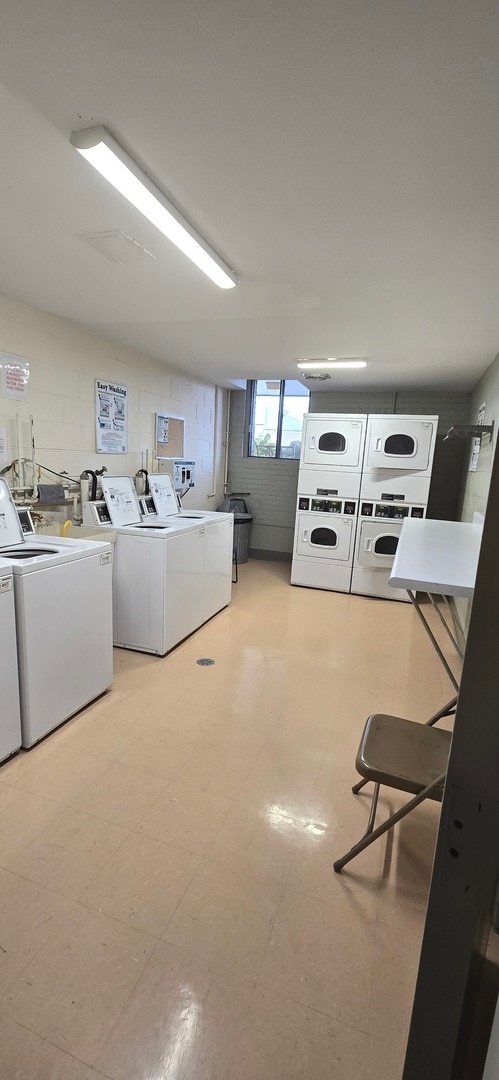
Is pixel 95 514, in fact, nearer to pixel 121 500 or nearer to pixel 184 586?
pixel 121 500

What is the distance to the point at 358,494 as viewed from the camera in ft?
16.4

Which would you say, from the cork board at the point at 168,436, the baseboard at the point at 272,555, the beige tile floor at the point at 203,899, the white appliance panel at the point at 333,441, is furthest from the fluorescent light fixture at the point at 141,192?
the baseboard at the point at 272,555

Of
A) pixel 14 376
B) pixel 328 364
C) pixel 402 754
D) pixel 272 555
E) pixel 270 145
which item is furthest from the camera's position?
pixel 272 555

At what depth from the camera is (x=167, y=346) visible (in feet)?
13.2

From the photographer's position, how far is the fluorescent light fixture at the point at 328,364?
4281 millimetres

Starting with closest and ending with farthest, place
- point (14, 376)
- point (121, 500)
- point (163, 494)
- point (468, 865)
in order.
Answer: point (468, 865), point (14, 376), point (121, 500), point (163, 494)

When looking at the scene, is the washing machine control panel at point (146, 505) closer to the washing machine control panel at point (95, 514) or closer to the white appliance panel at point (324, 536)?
the washing machine control panel at point (95, 514)

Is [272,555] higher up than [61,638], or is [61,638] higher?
[61,638]

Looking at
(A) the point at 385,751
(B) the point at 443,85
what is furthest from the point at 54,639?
(B) the point at 443,85

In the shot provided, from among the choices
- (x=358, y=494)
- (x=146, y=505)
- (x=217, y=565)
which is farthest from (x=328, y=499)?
(x=146, y=505)

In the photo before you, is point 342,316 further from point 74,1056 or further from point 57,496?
point 74,1056

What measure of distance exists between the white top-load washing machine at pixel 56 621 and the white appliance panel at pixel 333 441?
123 inches

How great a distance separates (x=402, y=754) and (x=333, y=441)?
3941 millimetres

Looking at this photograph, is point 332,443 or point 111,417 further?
point 332,443
